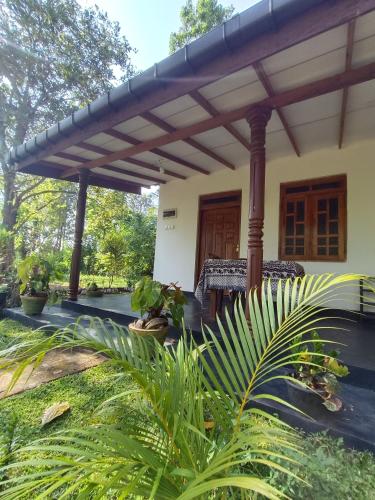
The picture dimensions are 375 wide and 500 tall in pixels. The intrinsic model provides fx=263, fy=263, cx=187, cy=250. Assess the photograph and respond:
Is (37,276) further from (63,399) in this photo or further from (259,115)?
(259,115)

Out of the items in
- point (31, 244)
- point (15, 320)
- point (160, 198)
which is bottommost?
point (15, 320)

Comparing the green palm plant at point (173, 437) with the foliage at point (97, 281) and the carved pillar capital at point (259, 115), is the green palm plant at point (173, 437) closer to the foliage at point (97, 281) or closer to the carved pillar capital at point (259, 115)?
the carved pillar capital at point (259, 115)

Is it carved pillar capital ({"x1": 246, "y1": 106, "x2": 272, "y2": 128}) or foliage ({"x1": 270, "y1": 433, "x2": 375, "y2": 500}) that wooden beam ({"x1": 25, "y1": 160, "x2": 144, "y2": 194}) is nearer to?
carved pillar capital ({"x1": 246, "y1": 106, "x2": 272, "y2": 128})

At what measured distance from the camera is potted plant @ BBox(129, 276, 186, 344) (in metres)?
2.35

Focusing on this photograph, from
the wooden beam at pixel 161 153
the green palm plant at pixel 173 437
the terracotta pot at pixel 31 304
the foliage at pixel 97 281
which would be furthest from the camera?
the foliage at pixel 97 281

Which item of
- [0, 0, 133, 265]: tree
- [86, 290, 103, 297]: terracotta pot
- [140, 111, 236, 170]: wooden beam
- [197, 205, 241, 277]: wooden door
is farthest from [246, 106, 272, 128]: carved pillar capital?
[0, 0, 133, 265]: tree

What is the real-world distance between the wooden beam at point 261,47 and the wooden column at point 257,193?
0.67m

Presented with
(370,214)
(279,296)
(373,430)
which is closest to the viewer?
(279,296)

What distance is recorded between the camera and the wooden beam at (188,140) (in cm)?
299

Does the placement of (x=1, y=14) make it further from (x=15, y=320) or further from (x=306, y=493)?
(x=306, y=493)

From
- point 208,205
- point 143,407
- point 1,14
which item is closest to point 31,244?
point 1,14

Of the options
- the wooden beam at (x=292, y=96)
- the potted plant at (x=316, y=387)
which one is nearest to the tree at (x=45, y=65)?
the wooden beam at (x=292, y=96)

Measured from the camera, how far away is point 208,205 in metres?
5.54

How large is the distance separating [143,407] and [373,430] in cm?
131
